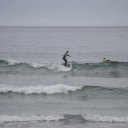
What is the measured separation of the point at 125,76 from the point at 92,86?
503 cm

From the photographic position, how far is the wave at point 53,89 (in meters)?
17.0

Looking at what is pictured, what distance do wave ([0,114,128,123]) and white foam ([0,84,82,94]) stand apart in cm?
438

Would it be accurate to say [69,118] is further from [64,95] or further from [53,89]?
[53,89]

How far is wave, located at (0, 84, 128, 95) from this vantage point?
17.0m

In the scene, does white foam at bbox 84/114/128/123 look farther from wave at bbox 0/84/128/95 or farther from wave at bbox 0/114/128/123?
wave at bbox 0/84/128/95

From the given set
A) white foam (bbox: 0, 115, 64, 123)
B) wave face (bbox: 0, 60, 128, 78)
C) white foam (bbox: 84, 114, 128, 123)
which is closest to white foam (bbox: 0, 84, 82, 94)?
white foam (bbox: 0, 115, 64, 123)

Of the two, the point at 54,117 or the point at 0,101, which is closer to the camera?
the point at 54,117

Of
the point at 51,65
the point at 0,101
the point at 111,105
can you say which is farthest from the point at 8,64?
the point at 111,105

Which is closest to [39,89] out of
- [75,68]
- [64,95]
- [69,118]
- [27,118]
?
[64,95]

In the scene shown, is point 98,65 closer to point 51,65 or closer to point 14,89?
point 51,65

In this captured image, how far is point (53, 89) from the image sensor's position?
17312mm

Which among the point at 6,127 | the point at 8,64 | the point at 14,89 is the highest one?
the point at 8,64

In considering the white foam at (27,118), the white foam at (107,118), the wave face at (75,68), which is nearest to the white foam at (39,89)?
the white foam at (27,118)

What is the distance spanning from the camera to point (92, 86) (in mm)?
18078
